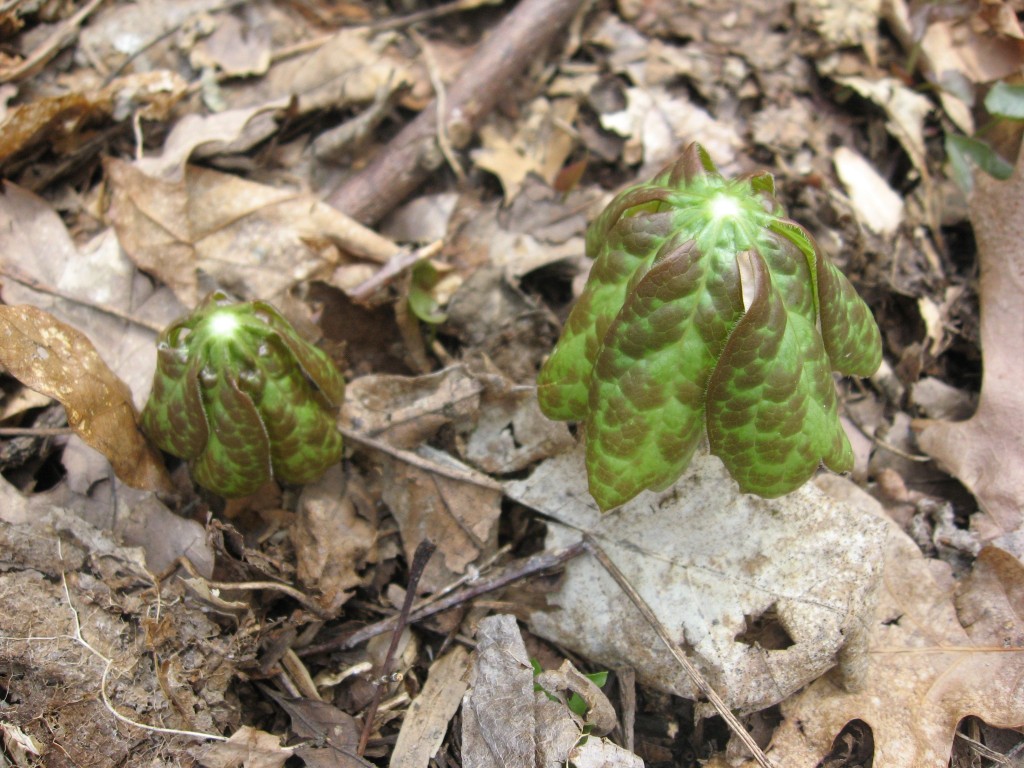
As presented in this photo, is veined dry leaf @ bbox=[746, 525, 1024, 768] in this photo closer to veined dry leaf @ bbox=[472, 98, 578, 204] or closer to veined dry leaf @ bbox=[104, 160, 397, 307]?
veined dry leaf @ bbox=[472, 98, 578, 204]

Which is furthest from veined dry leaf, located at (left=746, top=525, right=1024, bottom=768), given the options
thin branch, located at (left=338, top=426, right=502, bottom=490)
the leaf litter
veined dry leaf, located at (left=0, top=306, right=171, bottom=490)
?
veined dry leaf, located at (left=0, top=306, right=171, bottom=490)

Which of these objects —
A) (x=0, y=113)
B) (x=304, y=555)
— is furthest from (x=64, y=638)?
(x=0, y=113)

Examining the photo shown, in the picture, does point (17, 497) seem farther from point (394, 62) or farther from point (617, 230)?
point (394, 62)

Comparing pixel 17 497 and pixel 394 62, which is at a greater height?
pixel 394 62

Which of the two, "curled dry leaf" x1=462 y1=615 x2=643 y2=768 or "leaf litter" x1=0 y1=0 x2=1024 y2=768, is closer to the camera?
"curled dry leaf" x1=462 y1=615 x2=643 y2=768

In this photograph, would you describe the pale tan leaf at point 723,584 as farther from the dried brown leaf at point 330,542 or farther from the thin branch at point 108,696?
the thin branch at point 108,696

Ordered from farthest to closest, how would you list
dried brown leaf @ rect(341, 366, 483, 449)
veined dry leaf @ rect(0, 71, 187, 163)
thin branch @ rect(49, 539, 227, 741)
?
veined dry leaf @ rect(0, 71, 187, 163) → dried brown leaf @ rect(341, 366, 483, 449) → thin branch @ rect(49, 539, 227, 741)

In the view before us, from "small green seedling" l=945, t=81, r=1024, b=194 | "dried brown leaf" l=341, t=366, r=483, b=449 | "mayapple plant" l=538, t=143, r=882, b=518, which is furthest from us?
"small green seedling" l=945, t=81, r=1024, b=194
